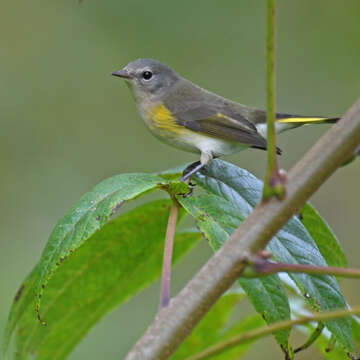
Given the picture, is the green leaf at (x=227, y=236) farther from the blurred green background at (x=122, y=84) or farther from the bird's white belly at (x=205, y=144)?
the blurred green background at (x=122, y=84)

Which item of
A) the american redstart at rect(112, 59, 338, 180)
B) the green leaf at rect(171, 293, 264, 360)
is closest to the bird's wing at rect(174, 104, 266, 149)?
the american redstart at rect(112, 59, 338, 180)

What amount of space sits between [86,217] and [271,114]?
0.54 meters

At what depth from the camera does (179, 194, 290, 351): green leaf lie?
1.26m

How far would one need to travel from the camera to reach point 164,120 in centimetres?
347

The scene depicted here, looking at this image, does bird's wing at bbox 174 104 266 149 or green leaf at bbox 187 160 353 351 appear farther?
bird's wing at bbox 174 104 266 149

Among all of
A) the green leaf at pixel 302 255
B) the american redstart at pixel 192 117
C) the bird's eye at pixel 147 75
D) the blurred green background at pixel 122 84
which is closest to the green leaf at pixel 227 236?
the green leaf at pixel 302 255

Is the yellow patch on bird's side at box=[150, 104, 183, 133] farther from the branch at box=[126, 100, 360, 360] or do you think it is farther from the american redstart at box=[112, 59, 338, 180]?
the branch at box=[126, 100, 360, 360]

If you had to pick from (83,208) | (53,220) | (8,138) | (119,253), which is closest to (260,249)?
(83,208)

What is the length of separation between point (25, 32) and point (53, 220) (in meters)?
2.69

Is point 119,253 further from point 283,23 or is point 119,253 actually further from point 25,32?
point 283,23

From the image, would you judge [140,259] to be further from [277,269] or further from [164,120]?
[164,120]

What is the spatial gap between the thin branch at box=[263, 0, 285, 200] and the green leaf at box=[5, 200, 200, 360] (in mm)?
760

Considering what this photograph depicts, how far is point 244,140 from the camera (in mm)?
3197

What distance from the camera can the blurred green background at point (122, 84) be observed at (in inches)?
235
